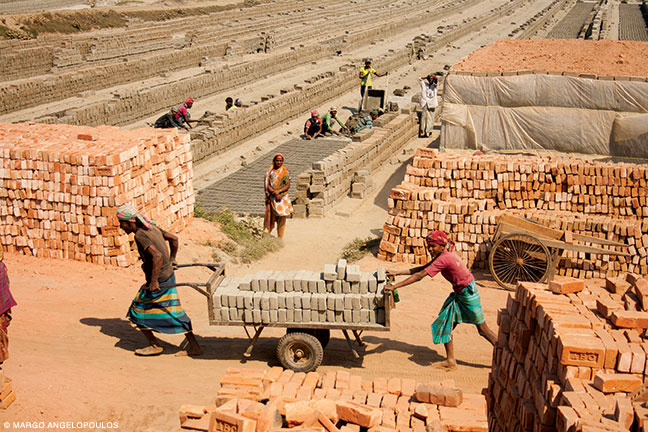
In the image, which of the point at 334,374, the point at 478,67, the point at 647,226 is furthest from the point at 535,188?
the point at 334,374

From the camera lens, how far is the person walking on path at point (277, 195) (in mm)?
11938

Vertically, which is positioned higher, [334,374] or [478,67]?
[478,67]

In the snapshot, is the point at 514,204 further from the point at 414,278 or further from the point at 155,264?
the point at 155,264

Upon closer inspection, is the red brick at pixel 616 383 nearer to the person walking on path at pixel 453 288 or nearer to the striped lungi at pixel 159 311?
the person walking on path at pixel 453 288

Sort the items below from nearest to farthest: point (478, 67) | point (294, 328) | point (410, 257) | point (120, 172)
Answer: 1. point (294, 328)
2. point (120, 172)
3. point (410, 257)
4. point (478, 67)

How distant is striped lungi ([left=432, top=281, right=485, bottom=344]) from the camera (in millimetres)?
7602

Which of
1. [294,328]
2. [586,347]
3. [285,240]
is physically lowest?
[285,240]

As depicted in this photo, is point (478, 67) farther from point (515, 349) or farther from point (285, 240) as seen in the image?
point (515, 349)

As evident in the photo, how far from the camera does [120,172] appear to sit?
33.0ft

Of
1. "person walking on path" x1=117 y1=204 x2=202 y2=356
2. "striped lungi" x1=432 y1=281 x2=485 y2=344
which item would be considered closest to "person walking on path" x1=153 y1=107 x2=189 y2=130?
"person walking on path" x1=117 y1=204 x2=202 y2=356

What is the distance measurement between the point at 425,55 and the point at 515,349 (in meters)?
31.0

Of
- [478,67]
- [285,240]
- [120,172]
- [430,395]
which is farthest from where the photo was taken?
[478,67]

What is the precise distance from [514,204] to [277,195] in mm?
4063

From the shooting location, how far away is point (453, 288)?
764cm
